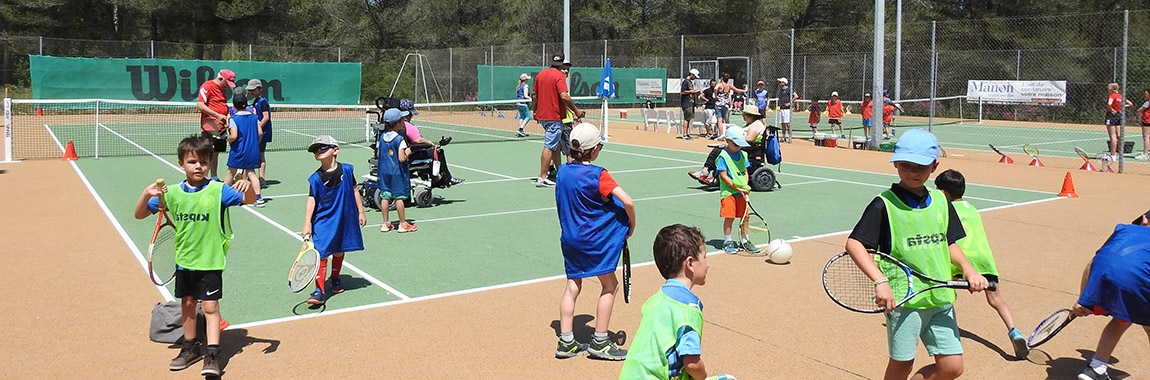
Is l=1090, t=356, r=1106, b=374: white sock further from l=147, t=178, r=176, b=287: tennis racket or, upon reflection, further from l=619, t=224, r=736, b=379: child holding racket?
l=147, t=178, r=176, b=287: tennis racket

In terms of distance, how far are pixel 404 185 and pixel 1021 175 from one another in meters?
11.4

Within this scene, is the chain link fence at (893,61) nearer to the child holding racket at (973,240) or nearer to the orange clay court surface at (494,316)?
the orange clay court surface at (494,316)

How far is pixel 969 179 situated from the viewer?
15469mm

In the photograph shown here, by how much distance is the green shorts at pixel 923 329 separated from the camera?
13.5 ft

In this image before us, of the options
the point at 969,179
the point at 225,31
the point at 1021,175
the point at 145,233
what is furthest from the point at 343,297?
the point at 225,31

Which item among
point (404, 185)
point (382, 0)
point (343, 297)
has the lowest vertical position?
point (343, 297)

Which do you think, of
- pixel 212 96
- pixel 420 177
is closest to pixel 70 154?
pixel 212 96

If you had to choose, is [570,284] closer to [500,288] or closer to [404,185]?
[500,288]

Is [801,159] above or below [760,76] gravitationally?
below

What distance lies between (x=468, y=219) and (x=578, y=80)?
82.7 feet

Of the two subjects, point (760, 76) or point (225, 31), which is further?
point (225, 31)

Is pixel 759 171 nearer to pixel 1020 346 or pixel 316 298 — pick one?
pixel 1020 346

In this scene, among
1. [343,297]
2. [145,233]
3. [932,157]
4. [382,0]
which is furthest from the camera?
[382,0]

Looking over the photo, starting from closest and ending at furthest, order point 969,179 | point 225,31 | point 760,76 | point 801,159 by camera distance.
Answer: point 969,179 < point 801,159 < point 760,76 < point 225,31
